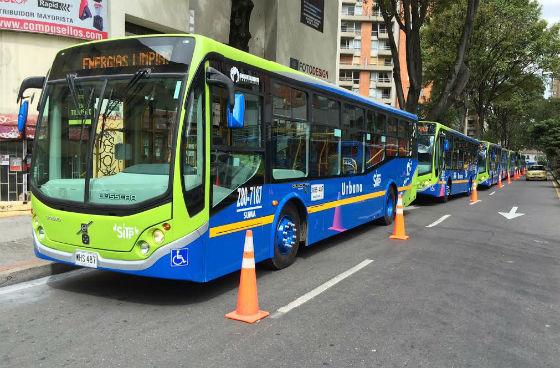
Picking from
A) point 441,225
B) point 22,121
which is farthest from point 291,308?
point 441,225

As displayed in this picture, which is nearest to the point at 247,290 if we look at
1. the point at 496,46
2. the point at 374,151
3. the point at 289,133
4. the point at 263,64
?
the point at 289,133

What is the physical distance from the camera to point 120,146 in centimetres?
582

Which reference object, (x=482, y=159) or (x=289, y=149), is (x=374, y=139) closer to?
(x=289, y=149)

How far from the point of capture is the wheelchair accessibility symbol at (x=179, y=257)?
5285 millimetres

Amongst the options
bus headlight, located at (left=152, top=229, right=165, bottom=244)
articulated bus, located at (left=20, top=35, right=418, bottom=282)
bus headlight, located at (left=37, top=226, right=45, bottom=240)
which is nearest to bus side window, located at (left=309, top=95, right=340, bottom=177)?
articulated bus, located at (left=20, top=35, right=418, bottom=282)

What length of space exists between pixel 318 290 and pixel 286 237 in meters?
1.27

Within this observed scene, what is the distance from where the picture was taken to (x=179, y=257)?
530cm

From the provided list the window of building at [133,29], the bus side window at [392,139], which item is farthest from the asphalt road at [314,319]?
the window of building at [133,29]

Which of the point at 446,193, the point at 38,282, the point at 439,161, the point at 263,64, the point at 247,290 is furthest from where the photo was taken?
the point at 446,193

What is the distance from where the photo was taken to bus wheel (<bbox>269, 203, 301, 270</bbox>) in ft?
23.8

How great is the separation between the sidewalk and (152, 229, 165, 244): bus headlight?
2545 mm

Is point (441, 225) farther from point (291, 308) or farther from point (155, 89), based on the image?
point (155, 89)

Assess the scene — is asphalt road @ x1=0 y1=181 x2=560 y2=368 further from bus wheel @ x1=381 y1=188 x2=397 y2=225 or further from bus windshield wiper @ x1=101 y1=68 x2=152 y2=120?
bus wheel @ x1=381 y1=188 x2=397 y2=225

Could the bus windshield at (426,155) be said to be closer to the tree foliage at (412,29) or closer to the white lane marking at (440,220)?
the white lane marking at (440,220)
